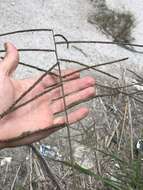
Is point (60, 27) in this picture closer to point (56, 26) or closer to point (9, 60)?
point (56, 26)

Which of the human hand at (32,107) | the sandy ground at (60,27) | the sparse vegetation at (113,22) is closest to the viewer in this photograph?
the human hand at (32,107)

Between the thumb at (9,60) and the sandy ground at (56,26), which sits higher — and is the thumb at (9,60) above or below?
below

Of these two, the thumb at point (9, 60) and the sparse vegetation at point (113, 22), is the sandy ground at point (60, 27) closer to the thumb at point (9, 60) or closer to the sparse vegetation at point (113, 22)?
the sparse vegetation at point (113, 22)

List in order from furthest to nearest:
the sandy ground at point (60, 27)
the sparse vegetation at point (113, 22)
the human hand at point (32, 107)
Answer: the sparse vegetation at point (113, 22) < the sandy ground at point (60, 27) < the human hand at point (32, 107)

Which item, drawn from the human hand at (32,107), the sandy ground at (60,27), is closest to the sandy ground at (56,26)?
the sandy ground at (60,27)

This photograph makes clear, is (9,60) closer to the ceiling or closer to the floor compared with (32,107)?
closer to the ceiling

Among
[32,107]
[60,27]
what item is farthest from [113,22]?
[32,107]

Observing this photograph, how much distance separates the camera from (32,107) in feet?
5.86

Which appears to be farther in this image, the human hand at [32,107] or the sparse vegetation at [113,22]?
the sparse vegetation at [113,22]

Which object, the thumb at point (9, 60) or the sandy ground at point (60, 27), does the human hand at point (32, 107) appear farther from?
the sandy ground at point (60, 27)

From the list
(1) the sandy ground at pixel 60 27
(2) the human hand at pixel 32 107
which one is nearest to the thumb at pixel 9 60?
(2) the human hand at pixel 32 107

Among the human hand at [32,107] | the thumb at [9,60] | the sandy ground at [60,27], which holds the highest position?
the sandy ground at [60,27]

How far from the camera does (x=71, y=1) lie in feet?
9.46

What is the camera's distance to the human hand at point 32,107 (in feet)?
5.55
